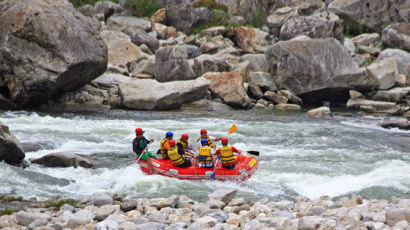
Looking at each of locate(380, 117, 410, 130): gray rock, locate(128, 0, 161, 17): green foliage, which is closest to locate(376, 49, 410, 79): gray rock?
locate(380, 117, 410, 130): gray rock

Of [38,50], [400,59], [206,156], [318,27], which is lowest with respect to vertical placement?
[206,156]

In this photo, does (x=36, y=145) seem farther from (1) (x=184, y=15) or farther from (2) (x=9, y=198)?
(1) (x=184, y=15)

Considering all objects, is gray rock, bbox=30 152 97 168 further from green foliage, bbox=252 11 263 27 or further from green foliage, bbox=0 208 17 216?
green foliage, bbox=252 11 263 27

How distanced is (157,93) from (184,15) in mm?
16080

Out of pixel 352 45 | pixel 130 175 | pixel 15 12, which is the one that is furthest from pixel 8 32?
pixel 352 45

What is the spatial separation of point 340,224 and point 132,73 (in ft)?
61.1

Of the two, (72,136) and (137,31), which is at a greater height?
(137,31)

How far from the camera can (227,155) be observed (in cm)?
977

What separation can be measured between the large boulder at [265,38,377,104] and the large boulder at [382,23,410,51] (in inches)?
365

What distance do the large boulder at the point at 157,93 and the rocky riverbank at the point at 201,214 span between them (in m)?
11.1

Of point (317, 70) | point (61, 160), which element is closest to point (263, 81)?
point (317, 70)

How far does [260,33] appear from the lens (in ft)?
105

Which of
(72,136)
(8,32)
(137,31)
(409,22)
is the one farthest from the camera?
(409,22)

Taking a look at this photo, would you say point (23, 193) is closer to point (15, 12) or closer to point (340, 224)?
point (340, 224)
